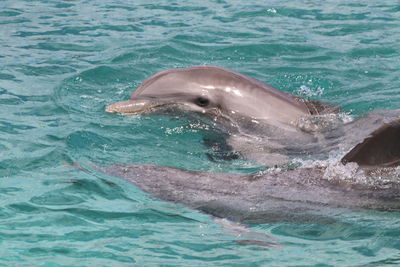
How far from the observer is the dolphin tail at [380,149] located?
6387 millimetres

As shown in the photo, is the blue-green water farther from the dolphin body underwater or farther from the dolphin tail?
the dolphin tail

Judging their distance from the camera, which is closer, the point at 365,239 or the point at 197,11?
the point at 365,239

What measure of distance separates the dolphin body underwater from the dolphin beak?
0.01m

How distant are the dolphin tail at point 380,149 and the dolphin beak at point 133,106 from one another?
11.7 ft

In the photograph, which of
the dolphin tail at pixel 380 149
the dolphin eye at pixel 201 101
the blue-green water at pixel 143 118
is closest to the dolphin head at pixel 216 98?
the dolphin eye at pixel 201 101

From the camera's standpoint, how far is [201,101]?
9.63 metres

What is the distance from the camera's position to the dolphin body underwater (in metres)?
6.52

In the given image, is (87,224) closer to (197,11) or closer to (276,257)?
(276,257)

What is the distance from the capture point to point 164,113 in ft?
31.9

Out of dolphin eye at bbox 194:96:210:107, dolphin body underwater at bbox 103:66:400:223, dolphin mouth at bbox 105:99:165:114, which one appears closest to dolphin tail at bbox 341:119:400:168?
dolphin body underwater at bbox 103:66:400:223

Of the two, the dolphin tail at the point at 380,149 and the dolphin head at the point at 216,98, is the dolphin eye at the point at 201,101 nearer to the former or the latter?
the dolphin head at the point at 216,98

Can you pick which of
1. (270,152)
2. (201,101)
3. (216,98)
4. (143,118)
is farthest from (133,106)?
(270,152)

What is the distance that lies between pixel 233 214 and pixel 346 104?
4534 mm

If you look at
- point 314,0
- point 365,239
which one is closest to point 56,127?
point 365,239
